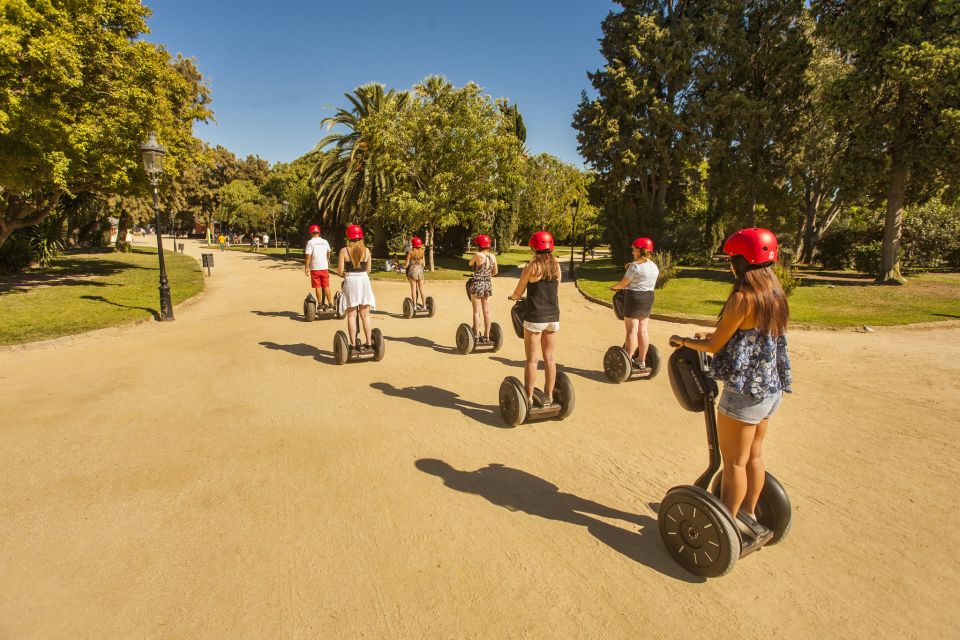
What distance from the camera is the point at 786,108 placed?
28578 millimetres

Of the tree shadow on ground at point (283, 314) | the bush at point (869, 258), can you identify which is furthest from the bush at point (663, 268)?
the tree shadow on ground at point (283, 314)

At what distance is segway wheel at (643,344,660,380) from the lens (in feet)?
24.7

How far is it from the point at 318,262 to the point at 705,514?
10.2 meters

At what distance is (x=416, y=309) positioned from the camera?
12945 millimetres

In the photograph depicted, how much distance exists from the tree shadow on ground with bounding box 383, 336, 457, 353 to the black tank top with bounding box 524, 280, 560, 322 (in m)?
4.24

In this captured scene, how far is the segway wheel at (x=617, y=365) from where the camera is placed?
7.29 metres

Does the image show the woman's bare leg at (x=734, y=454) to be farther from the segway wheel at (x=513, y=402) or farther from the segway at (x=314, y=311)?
the segway at (x=314, y=311)

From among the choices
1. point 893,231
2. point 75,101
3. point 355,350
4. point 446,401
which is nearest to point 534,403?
point 446,401

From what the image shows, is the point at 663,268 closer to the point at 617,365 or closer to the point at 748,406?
the point at 617,365

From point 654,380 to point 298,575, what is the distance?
5.95 meters

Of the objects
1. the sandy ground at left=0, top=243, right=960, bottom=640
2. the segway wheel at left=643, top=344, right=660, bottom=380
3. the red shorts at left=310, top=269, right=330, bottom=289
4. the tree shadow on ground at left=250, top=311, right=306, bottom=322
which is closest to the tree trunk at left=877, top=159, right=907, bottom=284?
the sandy ground at left=0, top=243, right=960, bottom=640

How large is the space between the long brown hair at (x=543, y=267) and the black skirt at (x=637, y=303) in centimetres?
240

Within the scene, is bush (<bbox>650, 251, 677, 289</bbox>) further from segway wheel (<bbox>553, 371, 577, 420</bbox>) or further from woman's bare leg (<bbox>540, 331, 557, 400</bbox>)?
woman's bare leg (<bbox>540, 331, 557, 400</bbox>)

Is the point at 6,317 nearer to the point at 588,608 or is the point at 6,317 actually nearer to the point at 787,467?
the point at 588,608
